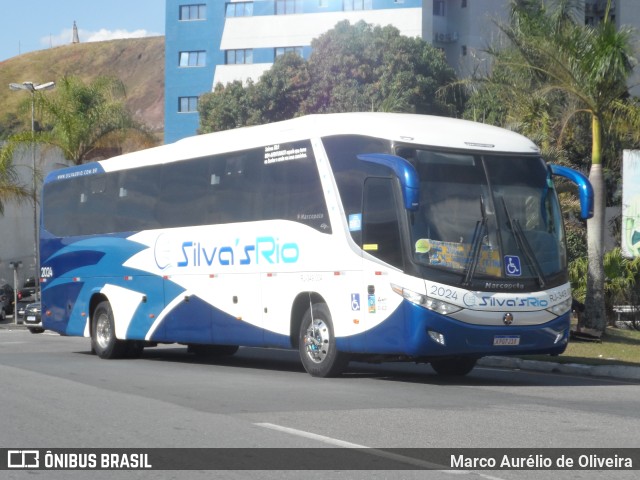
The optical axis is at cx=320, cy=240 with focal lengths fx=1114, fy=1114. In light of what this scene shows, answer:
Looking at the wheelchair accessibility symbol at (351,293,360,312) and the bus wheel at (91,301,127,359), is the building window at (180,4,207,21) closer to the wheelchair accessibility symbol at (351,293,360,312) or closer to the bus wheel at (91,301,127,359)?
the bus wheel at (91,301,127,359)

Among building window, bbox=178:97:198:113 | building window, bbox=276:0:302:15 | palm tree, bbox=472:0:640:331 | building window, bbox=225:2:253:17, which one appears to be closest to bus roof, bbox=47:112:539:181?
palm tree, bbox=472:0:640:331

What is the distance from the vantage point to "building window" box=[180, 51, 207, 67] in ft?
258

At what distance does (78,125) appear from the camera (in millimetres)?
45031

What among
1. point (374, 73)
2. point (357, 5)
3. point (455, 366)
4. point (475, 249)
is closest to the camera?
point (475, 249)

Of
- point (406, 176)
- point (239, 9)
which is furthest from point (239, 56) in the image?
point (406, 176)

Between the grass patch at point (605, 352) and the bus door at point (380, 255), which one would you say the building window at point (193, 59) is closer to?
the grass patch at point (605, 352)

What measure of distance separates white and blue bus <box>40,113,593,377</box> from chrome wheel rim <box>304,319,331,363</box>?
2cm

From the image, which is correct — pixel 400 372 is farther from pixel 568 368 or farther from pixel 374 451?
pixel 374 451

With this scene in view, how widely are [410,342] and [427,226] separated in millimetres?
1529

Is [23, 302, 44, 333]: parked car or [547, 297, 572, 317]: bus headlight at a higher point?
[547, 297, 572, 317]: bus headlight

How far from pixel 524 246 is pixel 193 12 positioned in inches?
2621

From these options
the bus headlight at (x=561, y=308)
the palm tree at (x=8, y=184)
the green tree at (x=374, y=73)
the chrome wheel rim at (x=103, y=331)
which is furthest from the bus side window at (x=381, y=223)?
the green tree at (x=374, y=73)

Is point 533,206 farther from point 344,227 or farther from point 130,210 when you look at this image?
point 130,210

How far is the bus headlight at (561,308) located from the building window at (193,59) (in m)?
65.5
